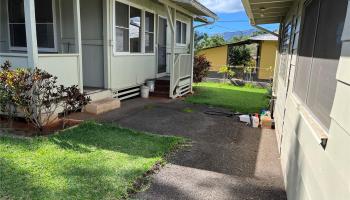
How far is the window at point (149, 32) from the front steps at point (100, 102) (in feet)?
9.18

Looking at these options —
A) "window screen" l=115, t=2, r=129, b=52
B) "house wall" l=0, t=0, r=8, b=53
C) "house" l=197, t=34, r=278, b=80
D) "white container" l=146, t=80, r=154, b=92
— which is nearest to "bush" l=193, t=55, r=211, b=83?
"white container" l=146, t=80, r=154, b=92

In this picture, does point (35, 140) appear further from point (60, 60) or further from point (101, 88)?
point (101, 88)

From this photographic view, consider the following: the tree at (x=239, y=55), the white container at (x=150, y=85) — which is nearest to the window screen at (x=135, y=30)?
the white container at (x=150, y=85)

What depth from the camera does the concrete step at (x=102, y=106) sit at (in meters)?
6.37

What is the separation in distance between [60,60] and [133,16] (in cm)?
352

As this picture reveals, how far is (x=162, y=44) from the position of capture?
10.8 m

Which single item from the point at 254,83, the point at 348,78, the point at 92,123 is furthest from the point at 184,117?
the point at 254,83

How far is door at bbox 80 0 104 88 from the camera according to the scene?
7.16 metres

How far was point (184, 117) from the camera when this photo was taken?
679 cm

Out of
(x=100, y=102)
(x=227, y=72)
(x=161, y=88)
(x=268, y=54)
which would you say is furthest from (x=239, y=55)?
(x=100, y=102)

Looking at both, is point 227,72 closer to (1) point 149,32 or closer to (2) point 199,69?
(2) point 199,69

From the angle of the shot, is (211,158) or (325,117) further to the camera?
(211,158)

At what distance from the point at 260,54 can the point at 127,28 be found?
15341 mm

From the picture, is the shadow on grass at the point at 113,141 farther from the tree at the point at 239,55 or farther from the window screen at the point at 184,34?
the tree at the point at 239,55
